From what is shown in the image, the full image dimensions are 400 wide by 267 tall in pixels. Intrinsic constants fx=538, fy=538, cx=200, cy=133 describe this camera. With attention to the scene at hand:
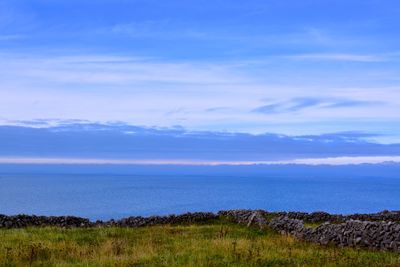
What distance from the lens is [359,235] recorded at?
74.3 feet

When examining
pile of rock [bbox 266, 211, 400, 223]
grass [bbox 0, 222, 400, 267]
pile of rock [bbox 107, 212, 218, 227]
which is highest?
pile of rock [bbox 266, 211, 400, 223]

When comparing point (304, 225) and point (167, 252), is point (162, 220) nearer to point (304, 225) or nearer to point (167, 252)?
point (304, 225)

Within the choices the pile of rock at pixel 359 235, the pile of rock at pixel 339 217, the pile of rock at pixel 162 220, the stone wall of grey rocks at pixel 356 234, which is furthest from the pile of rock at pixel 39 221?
the pile of rock at pixel 359 235

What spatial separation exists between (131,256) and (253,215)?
45.8 ft

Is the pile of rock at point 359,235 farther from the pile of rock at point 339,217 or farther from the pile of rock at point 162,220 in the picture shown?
the pile of rock at point 339,217

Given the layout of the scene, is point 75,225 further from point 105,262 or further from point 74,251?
point 105,262

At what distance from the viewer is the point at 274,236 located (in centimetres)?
2617

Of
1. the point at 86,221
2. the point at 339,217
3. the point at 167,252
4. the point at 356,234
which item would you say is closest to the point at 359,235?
the point at 356,234

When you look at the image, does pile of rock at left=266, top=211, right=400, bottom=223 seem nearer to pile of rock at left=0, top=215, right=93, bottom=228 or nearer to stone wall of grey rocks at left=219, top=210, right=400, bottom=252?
stone wall of grey rocks at left=219, top=210, right=400, bottom=252

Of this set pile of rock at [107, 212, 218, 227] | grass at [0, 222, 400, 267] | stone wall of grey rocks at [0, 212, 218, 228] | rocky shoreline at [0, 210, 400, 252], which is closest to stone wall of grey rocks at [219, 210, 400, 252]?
rocky shoreline at [0, 210, 400, 252]

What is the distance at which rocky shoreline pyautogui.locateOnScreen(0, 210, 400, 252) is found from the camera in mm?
22172

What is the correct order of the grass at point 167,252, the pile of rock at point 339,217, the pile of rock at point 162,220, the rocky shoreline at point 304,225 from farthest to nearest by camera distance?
the pile of rock at point 339,217 → the pile of rock at point 162,220 → the rocky shoreline at point 304,225 → the grass at point 167,252

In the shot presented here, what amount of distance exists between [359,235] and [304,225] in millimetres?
7398

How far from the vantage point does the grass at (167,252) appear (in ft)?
57.2
